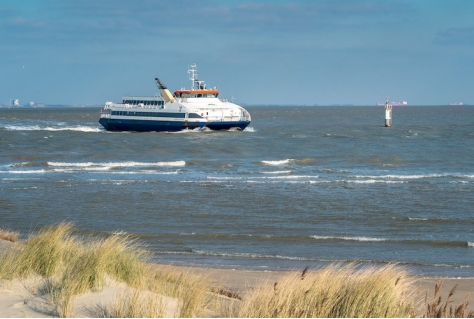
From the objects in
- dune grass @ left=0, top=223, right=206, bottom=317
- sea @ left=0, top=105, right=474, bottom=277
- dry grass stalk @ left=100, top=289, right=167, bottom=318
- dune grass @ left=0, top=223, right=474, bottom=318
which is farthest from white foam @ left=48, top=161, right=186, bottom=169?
dry grass stalk @ left=100, top=289, right=167, bottom=318

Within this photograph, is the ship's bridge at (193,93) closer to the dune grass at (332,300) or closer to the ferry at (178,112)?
the ferry at (178,112)

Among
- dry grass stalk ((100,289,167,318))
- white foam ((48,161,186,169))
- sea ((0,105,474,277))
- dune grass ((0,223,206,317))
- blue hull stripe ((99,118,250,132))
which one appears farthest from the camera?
blue hull stripe ((99,118,250,132))

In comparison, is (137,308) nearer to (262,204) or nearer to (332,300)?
(332,300)

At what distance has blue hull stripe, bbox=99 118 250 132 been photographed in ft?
198

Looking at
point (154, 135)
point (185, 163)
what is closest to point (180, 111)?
point (154, 135)

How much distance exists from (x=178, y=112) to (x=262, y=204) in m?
42.4

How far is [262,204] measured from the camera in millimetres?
19531

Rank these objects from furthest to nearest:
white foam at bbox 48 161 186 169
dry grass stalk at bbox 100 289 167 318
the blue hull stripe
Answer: the blue hull stripe
white foam at bbox 48 161 186 169
dry grass stalk at bbox 100 289 167 318

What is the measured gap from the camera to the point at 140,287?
7094 millimetres

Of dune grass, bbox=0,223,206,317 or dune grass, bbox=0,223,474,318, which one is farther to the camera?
dune grass, bbox=0,223,206,317

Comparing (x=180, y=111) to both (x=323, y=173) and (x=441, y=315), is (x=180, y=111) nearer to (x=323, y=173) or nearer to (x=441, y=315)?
(x=323, y=173)

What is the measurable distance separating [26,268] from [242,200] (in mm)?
12647

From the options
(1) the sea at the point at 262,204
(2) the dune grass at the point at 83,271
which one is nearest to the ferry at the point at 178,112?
(1) the sea at the point at 262,204

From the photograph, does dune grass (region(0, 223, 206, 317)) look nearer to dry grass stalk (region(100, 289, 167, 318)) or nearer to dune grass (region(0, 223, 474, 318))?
dune grass (region(0, 223, 474, 318))
